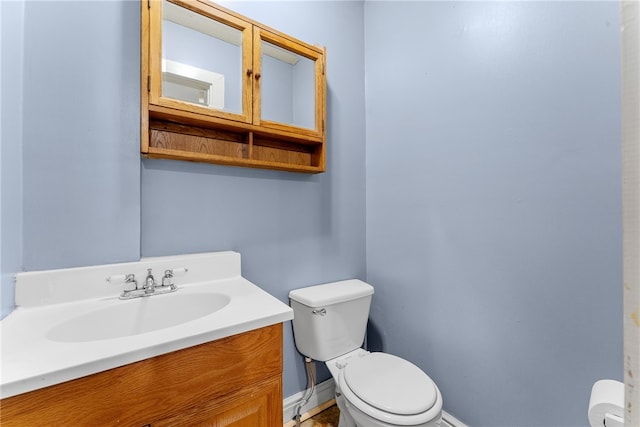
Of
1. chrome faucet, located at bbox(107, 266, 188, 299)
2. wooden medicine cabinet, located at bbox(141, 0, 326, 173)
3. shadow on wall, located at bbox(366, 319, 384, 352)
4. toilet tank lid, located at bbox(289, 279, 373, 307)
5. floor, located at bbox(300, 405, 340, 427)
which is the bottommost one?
floor, located at bbox(300, 405, 340, 427)

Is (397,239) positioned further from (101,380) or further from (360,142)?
(101,380)

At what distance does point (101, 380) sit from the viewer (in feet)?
1.86

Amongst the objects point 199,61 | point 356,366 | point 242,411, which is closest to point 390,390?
point 356,366

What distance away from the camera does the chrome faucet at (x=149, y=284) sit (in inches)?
37.3

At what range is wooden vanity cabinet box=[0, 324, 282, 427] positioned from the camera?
0.53m

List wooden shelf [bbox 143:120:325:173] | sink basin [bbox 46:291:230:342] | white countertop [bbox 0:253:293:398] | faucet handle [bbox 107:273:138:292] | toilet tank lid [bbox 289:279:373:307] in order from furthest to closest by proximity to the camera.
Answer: toilet tank lid [bbox 289:279:373:307] → wooden shelf [bbox 143:120:325:173] → faucet handle [bbox 107:273:138:292] → sink basin [bbox 46:291:230:342] → white countertop [bbox 0:253:293:398]

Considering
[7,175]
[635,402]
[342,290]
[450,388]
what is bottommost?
[450,388]

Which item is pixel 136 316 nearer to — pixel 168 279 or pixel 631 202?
pixel 168 279

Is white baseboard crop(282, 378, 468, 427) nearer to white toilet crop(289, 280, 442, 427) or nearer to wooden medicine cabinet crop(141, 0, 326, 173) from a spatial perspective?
white toilet crop(289, 280, 442, 427)

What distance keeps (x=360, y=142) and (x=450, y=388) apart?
1347 mm

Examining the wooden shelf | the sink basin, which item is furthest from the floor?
the wooden shelf

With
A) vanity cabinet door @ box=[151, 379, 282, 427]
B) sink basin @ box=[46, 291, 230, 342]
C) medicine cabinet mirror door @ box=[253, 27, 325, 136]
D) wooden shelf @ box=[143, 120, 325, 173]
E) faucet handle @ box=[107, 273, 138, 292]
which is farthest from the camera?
medicine cabinet mirror door @ box=[253, 27, 325, 136]

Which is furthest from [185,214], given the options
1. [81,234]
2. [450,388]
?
[450,388]

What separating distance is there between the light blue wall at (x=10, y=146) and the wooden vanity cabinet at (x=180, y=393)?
1.43ft
